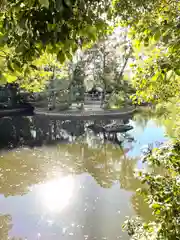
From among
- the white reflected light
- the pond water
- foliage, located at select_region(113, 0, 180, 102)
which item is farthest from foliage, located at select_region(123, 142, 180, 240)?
the white reflected light

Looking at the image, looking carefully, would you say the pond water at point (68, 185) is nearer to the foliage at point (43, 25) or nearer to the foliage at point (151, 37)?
the foliage at point (151, 37)

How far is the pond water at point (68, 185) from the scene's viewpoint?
6.66 m

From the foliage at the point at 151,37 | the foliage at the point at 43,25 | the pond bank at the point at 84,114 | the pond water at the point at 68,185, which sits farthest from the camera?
the pond bank at the point at 84,114

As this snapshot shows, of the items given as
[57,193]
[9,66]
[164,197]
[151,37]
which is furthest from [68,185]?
[9,66]

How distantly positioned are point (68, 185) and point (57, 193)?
28.9 inches

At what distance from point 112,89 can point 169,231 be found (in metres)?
23.7

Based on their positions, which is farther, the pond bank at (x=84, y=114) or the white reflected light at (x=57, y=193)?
the pond bank at (x=84, y=114)

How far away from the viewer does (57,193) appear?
8625 millimetres

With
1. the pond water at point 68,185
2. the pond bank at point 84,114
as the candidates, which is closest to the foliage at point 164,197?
the pond water at point 68,185

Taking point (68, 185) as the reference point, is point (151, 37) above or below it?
above

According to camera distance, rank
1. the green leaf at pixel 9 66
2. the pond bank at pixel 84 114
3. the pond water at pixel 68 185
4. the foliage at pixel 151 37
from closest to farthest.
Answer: the green leaf at pixel 9 66
the foliage at pixel 151 37
the pond water at pixel 68 185
the pond bank at pixel 84 114

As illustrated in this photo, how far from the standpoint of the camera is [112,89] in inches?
989

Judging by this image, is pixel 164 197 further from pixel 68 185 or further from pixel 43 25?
pixel 68 185

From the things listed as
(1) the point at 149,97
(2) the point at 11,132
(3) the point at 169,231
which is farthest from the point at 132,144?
(3) the point at 169,231
